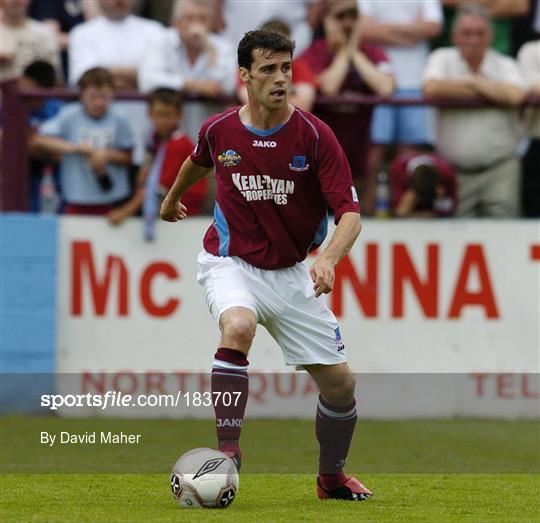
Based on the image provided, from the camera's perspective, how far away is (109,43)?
483 inches

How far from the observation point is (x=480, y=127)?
11.7m

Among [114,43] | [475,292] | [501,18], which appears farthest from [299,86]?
[501,18]

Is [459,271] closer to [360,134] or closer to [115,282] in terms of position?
[360,134]

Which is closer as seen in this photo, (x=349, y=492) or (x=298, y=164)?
(x=298, y=164)

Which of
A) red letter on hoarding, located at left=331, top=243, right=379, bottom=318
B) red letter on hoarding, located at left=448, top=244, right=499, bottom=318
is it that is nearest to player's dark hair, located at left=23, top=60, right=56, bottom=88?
red letter on hoarding, located at left=331, top=243, right=379, bottom=318

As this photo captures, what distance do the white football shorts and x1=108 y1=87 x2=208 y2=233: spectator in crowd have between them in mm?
4116

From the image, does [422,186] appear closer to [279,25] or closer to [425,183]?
[425,183]

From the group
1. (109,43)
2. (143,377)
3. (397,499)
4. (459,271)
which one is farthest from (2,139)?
(397,499)

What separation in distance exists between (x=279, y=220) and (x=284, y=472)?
6.42 feet

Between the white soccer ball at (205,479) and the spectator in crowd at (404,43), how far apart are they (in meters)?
5.75

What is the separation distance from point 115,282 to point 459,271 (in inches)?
109

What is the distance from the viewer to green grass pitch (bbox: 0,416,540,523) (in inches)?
258

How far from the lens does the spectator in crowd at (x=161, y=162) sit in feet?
36.7

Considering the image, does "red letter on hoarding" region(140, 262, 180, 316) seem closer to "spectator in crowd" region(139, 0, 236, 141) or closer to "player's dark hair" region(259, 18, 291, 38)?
"spectator in crowd" region(139, 0, 236, 141)
